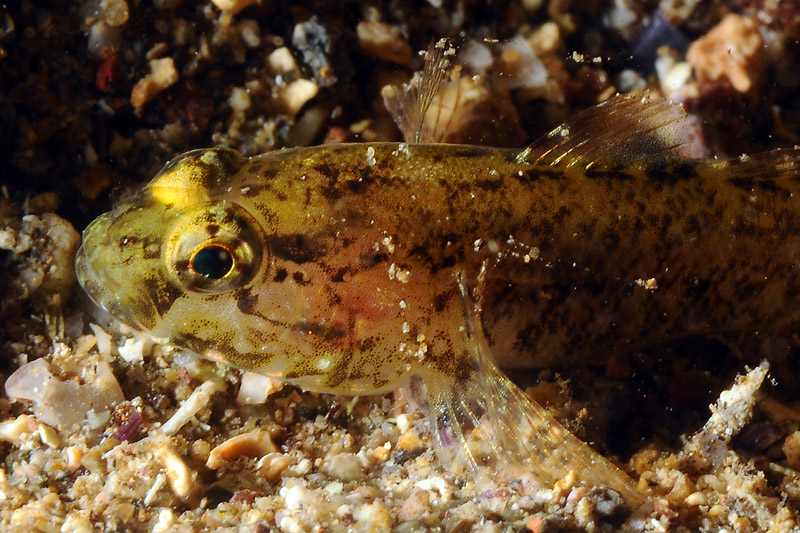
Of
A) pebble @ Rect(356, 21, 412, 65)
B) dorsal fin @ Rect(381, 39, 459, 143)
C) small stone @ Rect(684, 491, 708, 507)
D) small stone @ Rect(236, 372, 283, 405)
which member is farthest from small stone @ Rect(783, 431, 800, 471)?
pebble @ Rect(356, 21, 412, 65)

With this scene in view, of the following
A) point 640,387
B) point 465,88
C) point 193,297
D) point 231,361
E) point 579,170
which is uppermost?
point 465,88

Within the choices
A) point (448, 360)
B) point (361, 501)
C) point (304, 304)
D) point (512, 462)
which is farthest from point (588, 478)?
point (304, 304)

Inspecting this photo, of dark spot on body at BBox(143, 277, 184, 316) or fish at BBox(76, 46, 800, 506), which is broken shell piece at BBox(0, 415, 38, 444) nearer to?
fish at BBox(76, 46, 800, 506)

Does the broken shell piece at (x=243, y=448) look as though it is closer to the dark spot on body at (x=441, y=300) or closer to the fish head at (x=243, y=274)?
the fish head at (x=243, y=274)

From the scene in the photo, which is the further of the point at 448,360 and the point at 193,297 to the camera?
the point at 448,360

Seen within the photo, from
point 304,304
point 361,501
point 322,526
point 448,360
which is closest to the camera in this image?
point 322,526

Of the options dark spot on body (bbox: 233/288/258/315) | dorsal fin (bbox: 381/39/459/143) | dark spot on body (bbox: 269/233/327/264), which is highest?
dorsal fin (bbox: 381/39/459/143)

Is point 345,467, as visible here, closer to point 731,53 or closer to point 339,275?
point 339,275

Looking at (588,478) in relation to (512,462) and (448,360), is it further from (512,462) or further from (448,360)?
(448,360)
